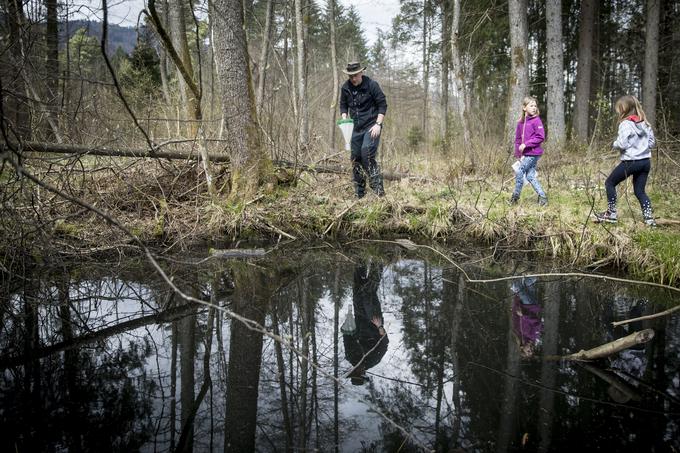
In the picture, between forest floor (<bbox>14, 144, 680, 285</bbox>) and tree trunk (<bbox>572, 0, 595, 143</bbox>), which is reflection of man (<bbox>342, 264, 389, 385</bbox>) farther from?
tree trunk (<bbox>572, 0, 595, 143</bbox>)

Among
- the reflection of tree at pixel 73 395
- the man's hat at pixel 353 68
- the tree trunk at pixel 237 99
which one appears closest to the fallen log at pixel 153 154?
the tree trunk at pixel 237 99

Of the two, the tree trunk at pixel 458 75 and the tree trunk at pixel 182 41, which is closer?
the tree trunk at pixel 458 75

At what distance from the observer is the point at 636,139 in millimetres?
5066

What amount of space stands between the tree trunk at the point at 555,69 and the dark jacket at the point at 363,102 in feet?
20.1

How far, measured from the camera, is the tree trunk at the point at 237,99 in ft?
21.0

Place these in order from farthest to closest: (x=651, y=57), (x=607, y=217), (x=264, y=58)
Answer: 1. (x=651, y=57)
2. (x=264, y=58)
3. (x=607, y=217)

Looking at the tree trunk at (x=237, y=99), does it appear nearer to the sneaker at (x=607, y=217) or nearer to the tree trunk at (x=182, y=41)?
the tree trunk at (x=182, y=41)

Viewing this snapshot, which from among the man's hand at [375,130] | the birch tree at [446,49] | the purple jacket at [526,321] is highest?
the birch tree at [446,49]

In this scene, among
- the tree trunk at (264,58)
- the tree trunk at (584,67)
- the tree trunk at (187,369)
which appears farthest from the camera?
the tree trunk at (584,67)

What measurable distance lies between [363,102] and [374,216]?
1.75 m

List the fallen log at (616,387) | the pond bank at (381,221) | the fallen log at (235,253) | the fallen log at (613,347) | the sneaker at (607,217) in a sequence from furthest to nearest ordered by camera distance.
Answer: the fallen log at (235,253) < the pond bank at (381,221) < the sneaker at (607,217) < the fallen log at (613,347) < the fallen log at (616,387)

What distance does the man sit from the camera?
6605 millimetres

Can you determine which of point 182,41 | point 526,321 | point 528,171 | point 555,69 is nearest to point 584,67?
point 555,69

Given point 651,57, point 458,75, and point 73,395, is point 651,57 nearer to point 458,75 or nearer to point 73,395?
point 458,75
